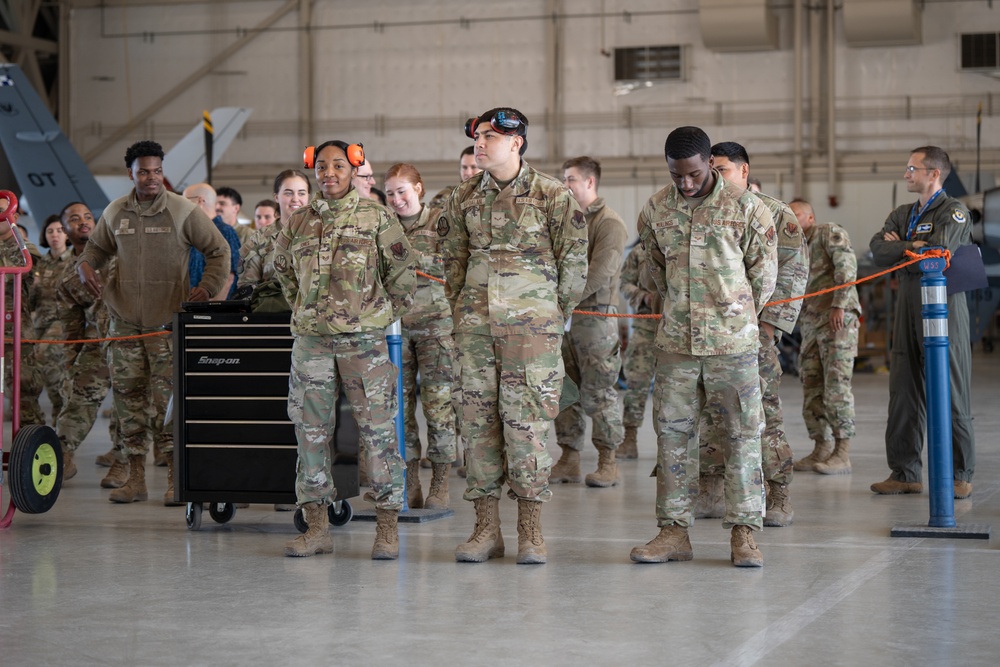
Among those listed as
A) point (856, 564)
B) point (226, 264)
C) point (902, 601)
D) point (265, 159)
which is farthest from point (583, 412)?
point (265, 159)

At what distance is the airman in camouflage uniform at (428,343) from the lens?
6109 millimetres

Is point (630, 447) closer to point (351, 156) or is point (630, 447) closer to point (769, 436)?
point (769, 436)

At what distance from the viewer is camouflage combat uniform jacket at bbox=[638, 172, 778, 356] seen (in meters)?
4.58

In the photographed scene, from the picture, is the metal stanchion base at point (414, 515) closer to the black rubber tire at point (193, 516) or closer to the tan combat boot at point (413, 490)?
the tan combat boot at point (413, 490)

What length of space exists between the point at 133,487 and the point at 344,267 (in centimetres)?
243

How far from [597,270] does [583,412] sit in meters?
1.01

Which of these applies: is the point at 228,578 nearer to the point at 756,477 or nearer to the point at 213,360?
the point at 213,360

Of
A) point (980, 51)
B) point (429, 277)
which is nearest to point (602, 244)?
point (429, 277)

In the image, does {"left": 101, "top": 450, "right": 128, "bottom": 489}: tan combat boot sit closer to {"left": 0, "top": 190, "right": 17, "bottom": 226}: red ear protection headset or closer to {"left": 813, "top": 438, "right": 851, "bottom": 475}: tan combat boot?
{"left": 0, "top": 190, "right": 17, "bottom": 226}: red ear protection headset

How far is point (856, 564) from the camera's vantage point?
Answer: 15.3 feet

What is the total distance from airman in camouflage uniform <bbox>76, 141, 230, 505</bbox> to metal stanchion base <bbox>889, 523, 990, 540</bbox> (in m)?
3.46

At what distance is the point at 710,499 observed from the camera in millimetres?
5773

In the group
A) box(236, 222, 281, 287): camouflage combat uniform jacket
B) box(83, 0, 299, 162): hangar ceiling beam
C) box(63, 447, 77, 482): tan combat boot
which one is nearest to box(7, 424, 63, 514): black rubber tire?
box(236, 222, 281, 287): camouflage combat uniform jacket

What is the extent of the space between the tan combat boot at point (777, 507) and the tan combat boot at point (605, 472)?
1.48 meters
